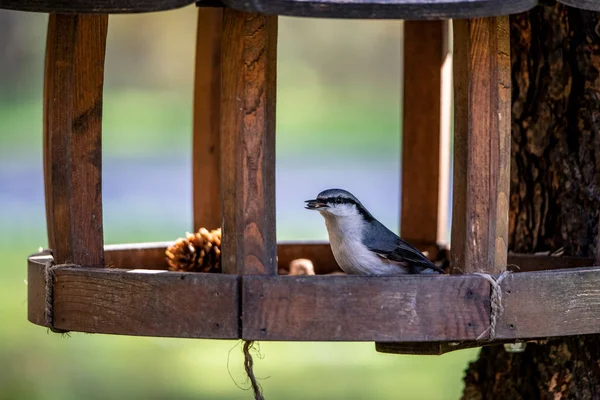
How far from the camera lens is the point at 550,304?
341 centimetres

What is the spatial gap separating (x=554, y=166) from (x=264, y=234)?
66.3 inches

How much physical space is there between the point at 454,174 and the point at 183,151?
688 cm

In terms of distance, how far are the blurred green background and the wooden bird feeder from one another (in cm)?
331

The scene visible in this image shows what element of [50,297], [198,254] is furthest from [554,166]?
[50,297]

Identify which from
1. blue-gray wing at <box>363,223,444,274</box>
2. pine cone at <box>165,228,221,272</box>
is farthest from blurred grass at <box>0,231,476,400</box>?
blue-gray wing at <box>363,223,444,274</box>

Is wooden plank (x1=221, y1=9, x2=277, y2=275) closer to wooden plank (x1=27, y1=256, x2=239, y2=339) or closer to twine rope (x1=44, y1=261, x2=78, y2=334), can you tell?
wooden plank (x1=27, y1=256, x2=239, y2=339)

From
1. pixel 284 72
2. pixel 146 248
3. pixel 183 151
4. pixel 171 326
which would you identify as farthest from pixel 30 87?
pixel 171 326

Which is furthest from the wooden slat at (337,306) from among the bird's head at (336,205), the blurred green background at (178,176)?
the blurred green background at (178,176)

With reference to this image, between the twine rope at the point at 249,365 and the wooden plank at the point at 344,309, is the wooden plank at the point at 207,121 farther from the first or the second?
the wooden plank at the point at 344,309

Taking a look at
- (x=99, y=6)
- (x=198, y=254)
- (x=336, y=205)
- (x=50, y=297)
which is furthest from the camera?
(x=198, y=254)

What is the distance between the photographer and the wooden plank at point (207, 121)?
4.94 m

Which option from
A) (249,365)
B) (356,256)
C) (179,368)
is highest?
(356,256)

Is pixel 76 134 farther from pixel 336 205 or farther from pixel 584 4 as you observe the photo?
pixel 584 4

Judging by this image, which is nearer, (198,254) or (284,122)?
(198,254)
